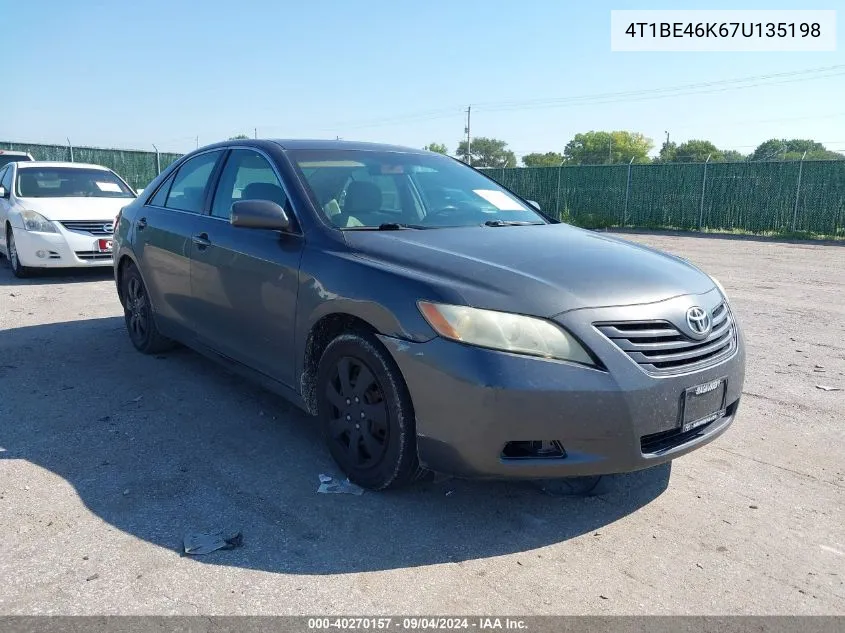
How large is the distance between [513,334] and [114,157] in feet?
84.1

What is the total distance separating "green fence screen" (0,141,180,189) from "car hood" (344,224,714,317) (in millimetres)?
23646

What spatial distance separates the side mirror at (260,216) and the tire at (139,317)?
6.97ft

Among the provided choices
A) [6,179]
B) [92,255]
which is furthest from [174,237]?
[6,179]

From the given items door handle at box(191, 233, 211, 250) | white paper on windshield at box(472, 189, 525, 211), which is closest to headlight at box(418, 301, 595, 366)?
white paper on windshield at box(472, 189, 525, 211)

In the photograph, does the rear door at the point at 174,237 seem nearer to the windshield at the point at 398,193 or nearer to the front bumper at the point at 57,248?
the windshield at the point at 398,193

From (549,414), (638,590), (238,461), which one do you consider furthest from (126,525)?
(638,590)

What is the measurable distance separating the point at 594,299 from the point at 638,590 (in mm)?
1120

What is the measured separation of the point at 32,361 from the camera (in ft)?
18.1

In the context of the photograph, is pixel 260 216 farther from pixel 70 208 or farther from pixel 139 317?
pixel 70 208

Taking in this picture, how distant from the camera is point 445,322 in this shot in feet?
9.24

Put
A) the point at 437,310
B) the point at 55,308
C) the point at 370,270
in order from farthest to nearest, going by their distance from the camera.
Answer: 1. the point at 55,308
2. the point at 370,270
3. the point at 437,310

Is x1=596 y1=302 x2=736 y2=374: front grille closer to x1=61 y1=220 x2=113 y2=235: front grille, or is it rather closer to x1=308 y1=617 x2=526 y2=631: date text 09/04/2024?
x1=308 y1=617 x2=526 y2=631: date text 09/04/2024

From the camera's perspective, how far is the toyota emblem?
9.77 feet

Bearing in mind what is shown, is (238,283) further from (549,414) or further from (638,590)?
(638,590)
